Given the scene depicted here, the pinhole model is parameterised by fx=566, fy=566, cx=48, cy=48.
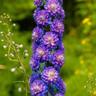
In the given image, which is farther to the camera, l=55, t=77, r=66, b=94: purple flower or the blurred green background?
the blurred green background

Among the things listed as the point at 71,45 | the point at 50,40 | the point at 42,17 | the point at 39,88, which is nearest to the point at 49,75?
the point at 39,88

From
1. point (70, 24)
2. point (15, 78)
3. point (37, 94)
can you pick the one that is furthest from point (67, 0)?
point (37, 94)

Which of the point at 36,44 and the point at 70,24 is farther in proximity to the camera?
the point at 70,24

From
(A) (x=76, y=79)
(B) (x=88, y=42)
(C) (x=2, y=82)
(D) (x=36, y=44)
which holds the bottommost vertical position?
(D) (x=36, y=44)

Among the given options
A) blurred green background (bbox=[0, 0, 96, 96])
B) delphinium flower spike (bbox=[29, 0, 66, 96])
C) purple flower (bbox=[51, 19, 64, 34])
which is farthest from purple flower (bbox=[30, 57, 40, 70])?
blurred green background (bbox=[0, 0, 96, 96])

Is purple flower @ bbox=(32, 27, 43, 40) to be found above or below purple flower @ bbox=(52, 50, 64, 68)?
above

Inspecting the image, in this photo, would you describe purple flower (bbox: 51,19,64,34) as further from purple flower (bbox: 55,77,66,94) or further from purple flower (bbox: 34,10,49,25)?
purple flower (bbox: 55,77,66,94)

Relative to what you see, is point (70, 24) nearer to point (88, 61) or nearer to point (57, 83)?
point (88, 61)
